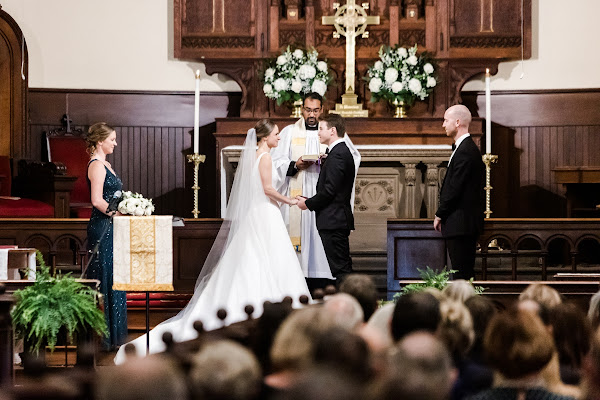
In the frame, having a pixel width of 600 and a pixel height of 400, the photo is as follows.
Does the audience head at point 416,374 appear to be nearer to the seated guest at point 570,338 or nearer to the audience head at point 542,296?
the seated guest at point 570,338

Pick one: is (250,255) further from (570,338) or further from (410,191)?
(570,338)

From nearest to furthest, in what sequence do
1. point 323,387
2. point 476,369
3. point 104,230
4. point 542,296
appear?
1. point 323,387
2. point 476,369
3. point 542,296
4. point 104,230

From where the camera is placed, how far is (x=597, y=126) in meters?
10.8

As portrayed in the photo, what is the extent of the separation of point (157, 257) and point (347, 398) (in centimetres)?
487

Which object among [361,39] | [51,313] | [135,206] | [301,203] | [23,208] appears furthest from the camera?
[361,39]

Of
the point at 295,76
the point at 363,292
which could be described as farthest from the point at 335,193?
the point at 363,292

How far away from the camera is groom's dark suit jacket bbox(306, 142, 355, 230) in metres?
7.92

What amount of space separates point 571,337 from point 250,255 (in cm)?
481

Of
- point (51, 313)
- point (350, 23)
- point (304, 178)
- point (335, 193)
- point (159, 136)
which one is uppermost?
point (350, 23)

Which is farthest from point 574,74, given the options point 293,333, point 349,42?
point 293,333

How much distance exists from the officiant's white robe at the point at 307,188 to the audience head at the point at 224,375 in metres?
6.41

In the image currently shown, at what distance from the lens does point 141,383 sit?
197 cm

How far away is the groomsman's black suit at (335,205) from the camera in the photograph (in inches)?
312

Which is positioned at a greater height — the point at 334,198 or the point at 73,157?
the point at 73,157
